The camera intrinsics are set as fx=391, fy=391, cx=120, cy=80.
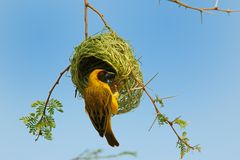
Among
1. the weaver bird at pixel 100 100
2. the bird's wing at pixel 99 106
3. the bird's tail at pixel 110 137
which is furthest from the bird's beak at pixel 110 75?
the bird's tail at pixel 110 137

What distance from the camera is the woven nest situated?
2.78 metres

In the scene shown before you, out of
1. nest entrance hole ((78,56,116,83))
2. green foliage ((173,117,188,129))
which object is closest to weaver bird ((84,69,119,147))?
nest entrance hole ((78,56,116,83))

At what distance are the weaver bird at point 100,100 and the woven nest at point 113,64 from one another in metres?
0.08

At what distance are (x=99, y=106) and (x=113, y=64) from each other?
0.33 meters

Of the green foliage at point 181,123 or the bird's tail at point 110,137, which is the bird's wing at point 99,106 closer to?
the bird's tail at point 110,137

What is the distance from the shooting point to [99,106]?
285 centimetres

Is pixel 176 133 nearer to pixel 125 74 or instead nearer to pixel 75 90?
pixel 125 74

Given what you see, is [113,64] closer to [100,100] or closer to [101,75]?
[101,75]

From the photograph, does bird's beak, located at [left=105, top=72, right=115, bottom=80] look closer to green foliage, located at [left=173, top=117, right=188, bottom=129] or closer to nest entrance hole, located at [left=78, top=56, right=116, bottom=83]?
nest entrance hole, located at [left=78, top=56, right=116, bottom=83]

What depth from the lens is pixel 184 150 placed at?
9.20 feet

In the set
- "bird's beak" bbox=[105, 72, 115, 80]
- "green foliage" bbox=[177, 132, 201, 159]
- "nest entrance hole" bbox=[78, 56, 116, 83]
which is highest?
"nest entrance hole" bbox=[78, 56, 116, 83]

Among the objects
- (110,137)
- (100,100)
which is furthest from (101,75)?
(110,137)

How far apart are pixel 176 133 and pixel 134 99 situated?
1.34 ft

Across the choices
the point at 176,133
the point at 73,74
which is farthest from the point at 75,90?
the point at 176,133
